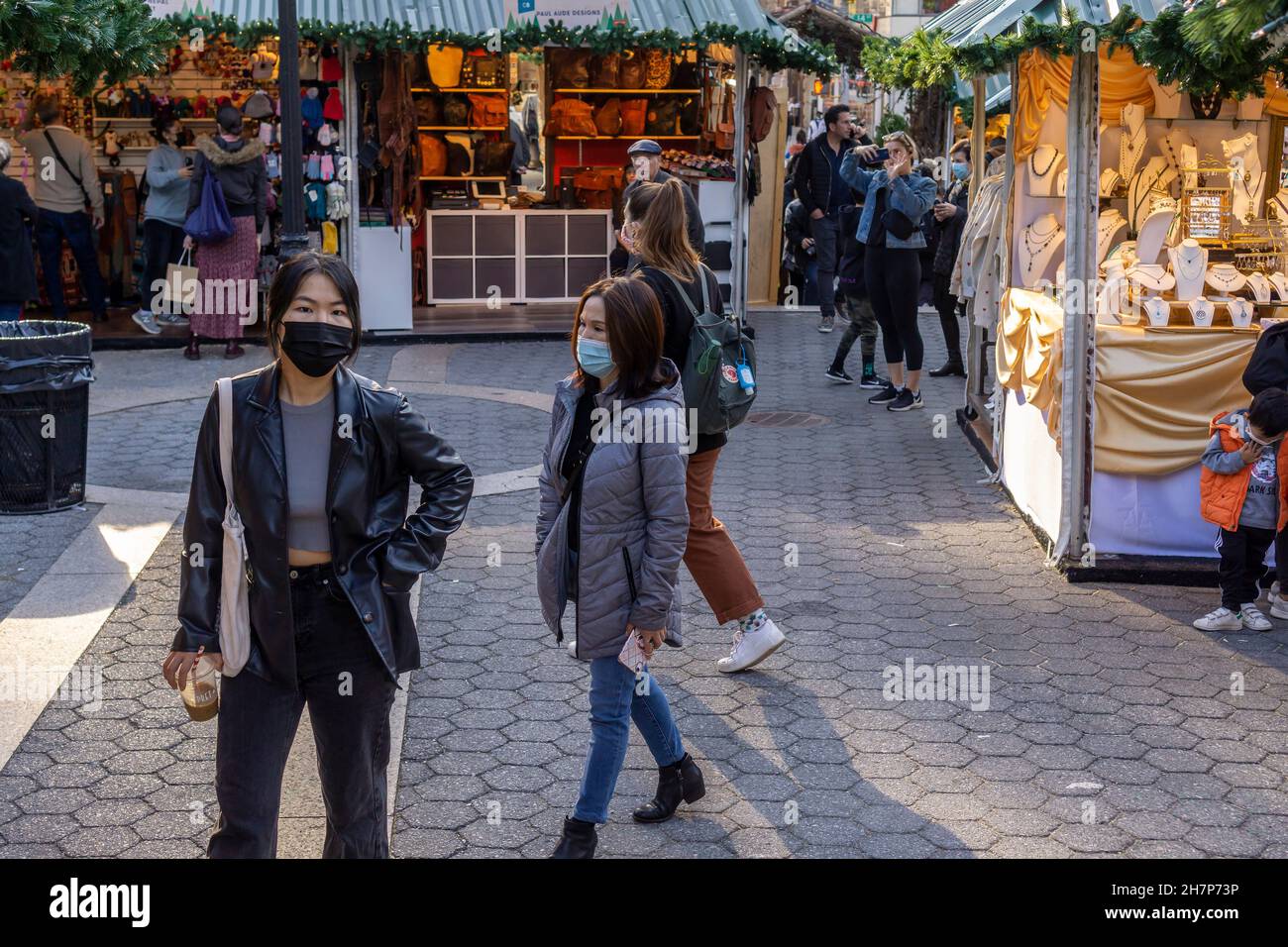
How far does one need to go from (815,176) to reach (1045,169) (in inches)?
274

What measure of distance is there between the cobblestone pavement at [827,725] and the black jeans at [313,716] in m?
0.98

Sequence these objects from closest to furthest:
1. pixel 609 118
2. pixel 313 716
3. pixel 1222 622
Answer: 1. pixel 313 716
2. pixel 1222 622
3. pixel 609 118

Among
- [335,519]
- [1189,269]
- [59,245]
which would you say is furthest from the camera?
[59,245]

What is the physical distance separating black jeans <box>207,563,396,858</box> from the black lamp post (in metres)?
6.07

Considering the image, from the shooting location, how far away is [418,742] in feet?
18.2

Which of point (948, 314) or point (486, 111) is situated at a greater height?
point (486, 111)

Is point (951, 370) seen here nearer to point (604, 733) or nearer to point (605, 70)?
point (605, 70)

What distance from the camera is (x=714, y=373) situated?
5.58 metres

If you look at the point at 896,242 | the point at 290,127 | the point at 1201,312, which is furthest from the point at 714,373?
the point at 896,242

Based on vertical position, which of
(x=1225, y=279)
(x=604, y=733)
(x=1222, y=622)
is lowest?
(x=1222, y=622)

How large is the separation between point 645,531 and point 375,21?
10.8m

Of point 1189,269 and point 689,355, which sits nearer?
point 689,355

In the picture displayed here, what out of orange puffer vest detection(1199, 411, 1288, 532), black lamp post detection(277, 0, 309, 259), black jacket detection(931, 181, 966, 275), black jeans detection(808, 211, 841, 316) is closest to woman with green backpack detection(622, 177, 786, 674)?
orange puffer vest detection(1199, 411, 1288, 532)

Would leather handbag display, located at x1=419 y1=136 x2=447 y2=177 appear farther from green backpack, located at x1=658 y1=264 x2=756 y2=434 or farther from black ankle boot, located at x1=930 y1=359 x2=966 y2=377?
green backpack, located at x1=658 y1=264 x2=756 y2=434
